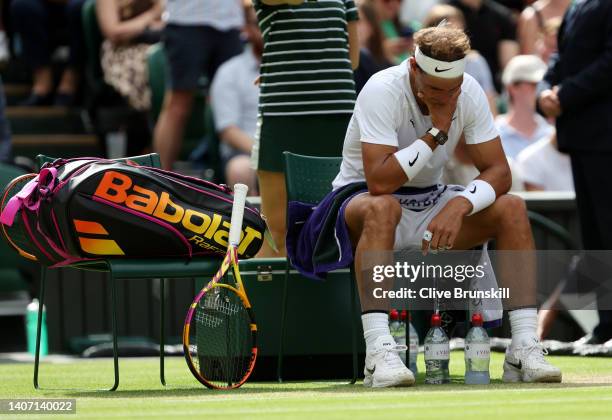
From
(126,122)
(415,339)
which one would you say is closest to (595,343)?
(415,339)

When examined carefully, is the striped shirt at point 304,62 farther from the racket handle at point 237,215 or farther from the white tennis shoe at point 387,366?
the white tennis shoe at point 387,366

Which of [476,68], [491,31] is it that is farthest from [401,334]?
[491,31]

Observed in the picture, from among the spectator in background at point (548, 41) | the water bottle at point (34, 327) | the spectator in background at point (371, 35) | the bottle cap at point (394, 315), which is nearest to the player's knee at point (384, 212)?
the bottle cap at point (394, 315)

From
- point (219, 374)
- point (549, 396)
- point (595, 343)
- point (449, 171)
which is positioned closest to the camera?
point (549, 396)

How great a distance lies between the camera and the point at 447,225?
624 centimetres

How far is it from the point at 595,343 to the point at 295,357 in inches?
77.9

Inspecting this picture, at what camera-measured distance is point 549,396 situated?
5.52 metres

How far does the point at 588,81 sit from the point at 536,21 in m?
4.22

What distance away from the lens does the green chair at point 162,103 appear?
1100cm

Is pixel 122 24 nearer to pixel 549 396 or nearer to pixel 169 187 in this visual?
pixel 169 187

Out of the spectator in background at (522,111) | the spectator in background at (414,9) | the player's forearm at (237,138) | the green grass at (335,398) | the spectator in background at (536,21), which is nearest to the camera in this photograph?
the green grass at (335,398)

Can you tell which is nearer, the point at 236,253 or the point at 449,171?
the point at 236,253

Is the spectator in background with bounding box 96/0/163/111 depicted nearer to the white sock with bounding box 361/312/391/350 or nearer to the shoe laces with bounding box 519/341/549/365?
the white sock with bounding box 361/312/391/350

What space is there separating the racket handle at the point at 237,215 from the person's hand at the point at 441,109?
0.83 metres
